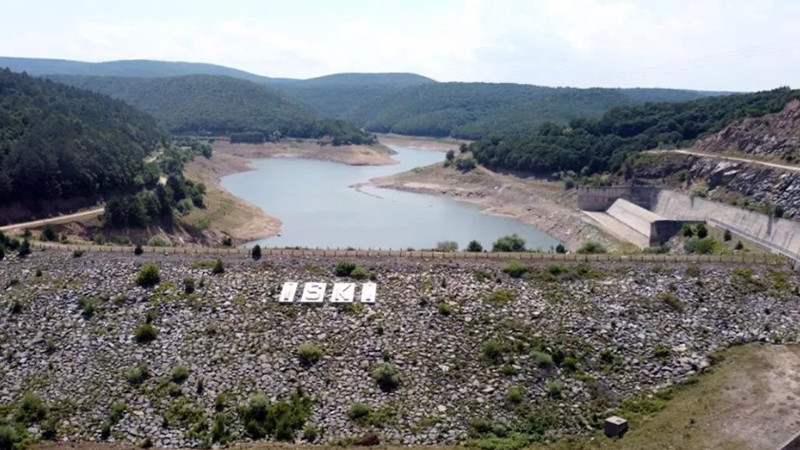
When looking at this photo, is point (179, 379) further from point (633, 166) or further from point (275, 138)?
point (275, 138)

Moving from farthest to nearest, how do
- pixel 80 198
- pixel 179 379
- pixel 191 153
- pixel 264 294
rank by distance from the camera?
pixel 191 153, pixel 80 198, pixel 264 294, pixel 179 379

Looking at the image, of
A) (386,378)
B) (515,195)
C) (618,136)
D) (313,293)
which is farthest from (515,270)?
(618,136)

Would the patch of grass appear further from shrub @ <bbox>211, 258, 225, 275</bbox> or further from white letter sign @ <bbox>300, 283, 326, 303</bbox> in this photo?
shrub @ <bbox>211, 258, 225, 275</bbox>

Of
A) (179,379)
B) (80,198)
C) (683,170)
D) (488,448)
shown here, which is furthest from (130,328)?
(683,170)

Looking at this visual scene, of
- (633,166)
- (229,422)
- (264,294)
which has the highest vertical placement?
(633,166)

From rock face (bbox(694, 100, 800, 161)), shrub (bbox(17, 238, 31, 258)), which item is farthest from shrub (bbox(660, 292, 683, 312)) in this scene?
rock face (bbox(694, 100, 800, 161))

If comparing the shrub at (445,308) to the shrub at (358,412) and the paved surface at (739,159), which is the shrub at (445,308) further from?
the paved surface at (739,159)

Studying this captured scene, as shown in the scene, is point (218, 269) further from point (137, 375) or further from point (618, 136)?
point (618, 136)

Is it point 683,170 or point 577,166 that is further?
A: point 577,166
